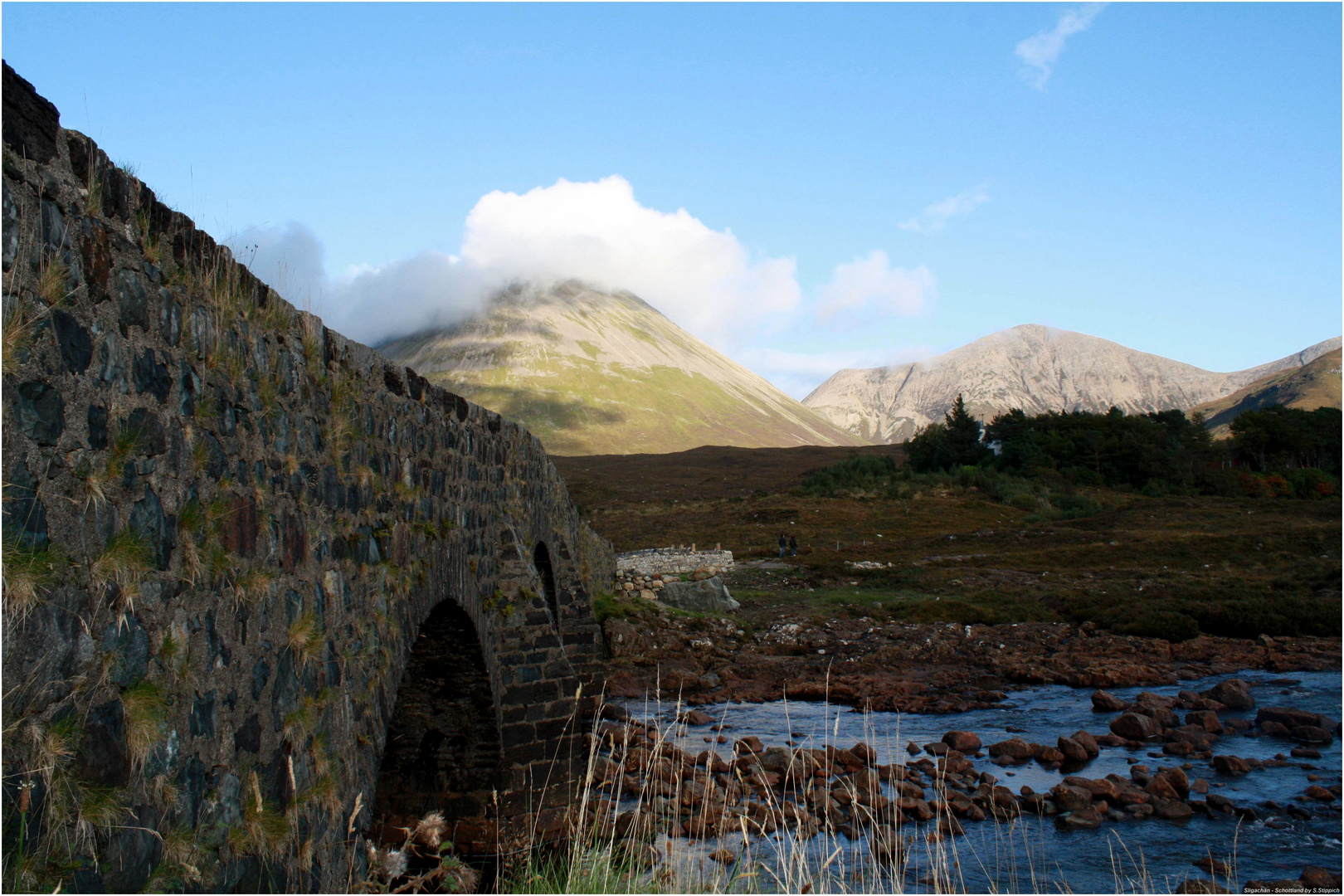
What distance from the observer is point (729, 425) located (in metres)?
171

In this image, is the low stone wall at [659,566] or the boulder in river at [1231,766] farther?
the low stone wall at [659,566]

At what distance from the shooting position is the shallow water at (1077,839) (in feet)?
24.7

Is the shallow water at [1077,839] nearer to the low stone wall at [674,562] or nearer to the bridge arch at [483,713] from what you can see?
the bridge arch at [483,713]

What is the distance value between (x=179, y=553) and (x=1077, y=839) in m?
8.74

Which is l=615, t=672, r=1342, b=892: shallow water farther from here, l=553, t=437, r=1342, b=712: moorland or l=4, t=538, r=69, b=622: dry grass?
l=4, t=538, r=69, b=622: dry grass

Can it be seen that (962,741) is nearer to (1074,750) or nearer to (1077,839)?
(1074,750)

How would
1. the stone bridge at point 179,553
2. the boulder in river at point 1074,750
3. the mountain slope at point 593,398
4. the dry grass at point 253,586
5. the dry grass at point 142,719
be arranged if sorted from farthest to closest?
the mountain slope at point 593,398, the boulder in river at point 1074,750, the dry grass at point 253,586, the dry grass at point 142,719, the stone bridge at point 179,553

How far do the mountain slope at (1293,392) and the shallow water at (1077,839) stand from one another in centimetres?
16140

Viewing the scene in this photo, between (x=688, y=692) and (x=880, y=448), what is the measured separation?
7539 cm

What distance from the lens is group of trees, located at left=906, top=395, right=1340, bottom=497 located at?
4931 centimetres

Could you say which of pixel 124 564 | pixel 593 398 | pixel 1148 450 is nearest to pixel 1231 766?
pixel 124 564

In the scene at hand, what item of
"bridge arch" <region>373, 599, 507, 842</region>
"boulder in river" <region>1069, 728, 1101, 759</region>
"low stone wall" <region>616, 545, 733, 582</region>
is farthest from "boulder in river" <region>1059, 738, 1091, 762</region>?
"low stone wall" <region>616, 545, 733, 582</region>

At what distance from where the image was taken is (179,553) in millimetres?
2928

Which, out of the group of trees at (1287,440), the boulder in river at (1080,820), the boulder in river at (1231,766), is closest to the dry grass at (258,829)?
the boulder in river at (1080,820)
